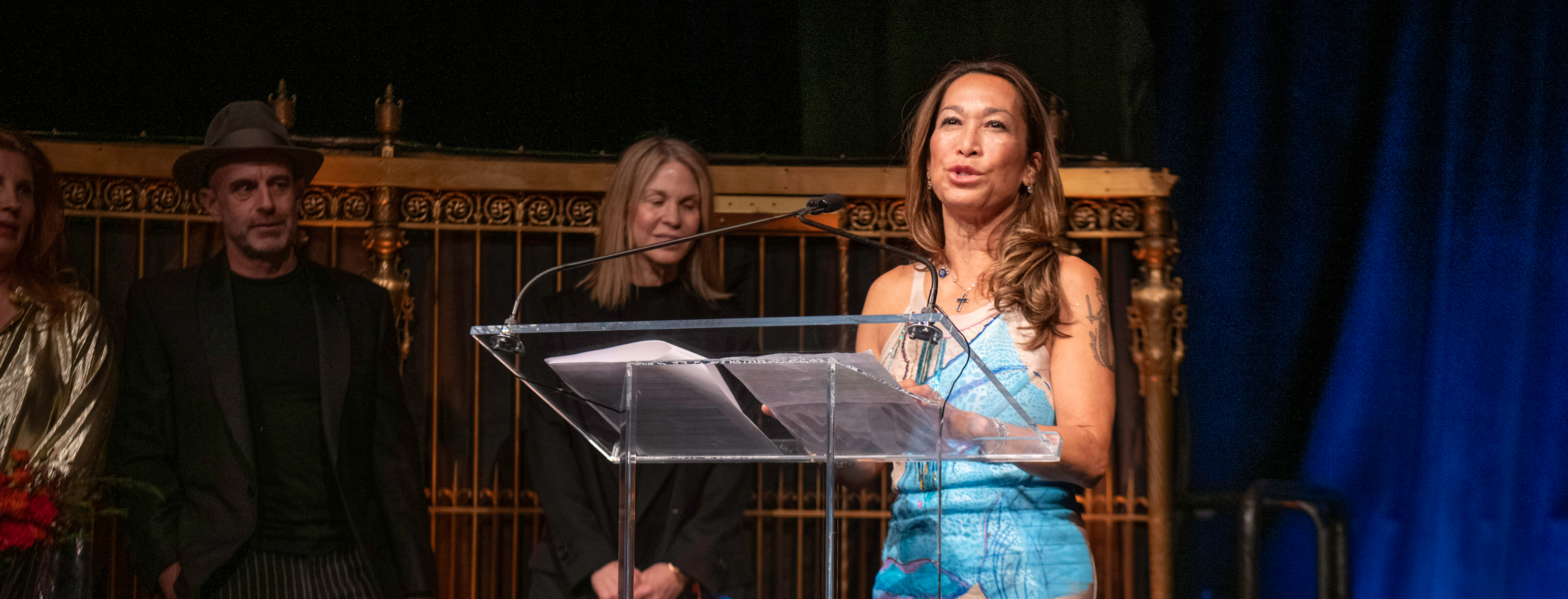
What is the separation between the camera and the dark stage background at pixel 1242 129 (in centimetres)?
284

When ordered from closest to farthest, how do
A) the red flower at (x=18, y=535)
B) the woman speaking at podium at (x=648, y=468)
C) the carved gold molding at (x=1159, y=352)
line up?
the woman speaking at podium at (x=648, y=468) → the red flower at (x=18, y=535) → the carved gold molding at (x=1159, y=352)

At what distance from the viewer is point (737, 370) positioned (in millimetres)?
1548

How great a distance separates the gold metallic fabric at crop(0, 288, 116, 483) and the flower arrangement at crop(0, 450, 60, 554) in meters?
0.03

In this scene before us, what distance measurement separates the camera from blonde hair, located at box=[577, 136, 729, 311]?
2.92 m

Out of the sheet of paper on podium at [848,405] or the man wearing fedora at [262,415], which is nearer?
the sheet of paper on podium at [848,405]

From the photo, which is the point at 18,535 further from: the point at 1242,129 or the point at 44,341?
the point at 1242,129

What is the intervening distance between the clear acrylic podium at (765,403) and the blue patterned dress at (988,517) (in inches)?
4.0

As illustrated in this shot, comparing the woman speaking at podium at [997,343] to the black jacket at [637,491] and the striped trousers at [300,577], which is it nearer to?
the black jacket at [637,491]

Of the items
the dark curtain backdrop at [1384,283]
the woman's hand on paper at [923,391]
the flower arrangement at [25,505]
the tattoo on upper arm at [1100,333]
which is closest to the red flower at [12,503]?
the flower arrangement at [25,505]

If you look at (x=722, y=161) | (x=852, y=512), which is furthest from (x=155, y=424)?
(x=852, y=512)

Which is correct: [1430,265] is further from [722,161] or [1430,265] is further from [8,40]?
[8,40]

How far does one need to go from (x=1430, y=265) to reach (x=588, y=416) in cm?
207

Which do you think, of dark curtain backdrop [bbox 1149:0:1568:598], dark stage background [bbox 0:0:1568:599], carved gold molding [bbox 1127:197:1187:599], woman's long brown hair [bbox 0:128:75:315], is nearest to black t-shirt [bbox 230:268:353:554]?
woman's long brown hair [bbox 0:128:75:315]

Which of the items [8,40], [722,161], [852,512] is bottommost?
[852,512]
